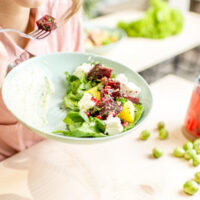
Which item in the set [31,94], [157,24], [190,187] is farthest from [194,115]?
[157,24]

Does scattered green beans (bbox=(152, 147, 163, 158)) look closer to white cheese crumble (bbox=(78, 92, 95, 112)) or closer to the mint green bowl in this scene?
the mint green bowl

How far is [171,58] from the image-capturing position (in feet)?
11.9

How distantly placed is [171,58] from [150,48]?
61.8 inches

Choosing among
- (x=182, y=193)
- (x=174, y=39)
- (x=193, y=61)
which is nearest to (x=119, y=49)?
(x=174, y=39)

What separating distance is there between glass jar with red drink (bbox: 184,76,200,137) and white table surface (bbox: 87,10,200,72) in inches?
26.7

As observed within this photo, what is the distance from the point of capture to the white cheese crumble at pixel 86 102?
3.22 feet

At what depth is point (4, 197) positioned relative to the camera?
3.17 feet

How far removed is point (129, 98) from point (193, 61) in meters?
2.90

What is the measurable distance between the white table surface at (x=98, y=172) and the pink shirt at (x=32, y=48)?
5.4 inches

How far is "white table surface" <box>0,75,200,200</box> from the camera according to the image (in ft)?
3.26

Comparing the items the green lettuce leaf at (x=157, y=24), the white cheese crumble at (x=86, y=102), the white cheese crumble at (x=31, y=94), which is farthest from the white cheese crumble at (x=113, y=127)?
the green lettuce leaf at (x=157, y=24)

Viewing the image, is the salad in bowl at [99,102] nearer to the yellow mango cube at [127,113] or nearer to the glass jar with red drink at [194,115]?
the yellow mango cube at [127,113]

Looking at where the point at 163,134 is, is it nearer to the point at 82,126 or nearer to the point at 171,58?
the point at 82,126

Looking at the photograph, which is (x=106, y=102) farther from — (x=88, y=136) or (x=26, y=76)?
(x=26, y=76)
